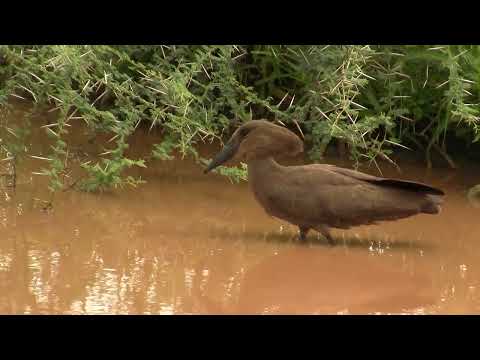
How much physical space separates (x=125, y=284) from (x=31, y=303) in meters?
0.59

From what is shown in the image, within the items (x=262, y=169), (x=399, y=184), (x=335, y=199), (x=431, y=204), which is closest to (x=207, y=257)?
(x=262, y=169)

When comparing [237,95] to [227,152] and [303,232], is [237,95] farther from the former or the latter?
[303,232]

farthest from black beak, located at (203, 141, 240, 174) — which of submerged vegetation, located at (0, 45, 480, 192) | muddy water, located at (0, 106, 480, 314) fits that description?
muddy water, located at (0, 106, 480, 314)

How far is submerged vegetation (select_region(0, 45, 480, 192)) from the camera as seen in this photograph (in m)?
6.82

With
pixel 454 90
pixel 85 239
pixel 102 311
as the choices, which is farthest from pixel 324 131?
pixel 102 311

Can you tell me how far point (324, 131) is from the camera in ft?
23.2

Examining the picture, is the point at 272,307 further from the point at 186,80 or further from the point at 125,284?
the point at 186,80

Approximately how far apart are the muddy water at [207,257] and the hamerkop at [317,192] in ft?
0.74

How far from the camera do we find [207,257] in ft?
19.4

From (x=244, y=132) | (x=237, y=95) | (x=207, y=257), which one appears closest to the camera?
(x=207, y=257)

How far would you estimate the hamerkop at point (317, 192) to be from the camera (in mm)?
6094

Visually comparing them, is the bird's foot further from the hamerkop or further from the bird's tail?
the bird's tail

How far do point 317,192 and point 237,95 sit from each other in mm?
1948

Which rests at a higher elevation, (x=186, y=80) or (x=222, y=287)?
(x=186, y=80)
